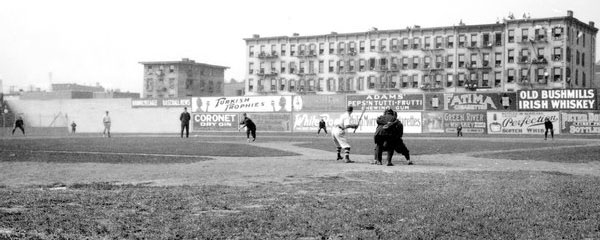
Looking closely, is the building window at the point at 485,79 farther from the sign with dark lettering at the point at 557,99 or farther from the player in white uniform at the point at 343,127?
the player in white uniform at the point at 343,127

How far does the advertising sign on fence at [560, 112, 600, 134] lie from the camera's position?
50991 mm

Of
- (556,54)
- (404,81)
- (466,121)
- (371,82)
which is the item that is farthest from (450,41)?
(466,121)

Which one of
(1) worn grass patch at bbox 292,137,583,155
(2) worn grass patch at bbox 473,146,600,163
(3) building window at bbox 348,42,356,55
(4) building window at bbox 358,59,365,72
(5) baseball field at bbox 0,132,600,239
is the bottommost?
(1) worn grass patch at bbox 292,137,583,155

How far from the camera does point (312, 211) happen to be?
25.1 feet

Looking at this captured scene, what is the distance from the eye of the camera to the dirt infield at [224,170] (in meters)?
12.0

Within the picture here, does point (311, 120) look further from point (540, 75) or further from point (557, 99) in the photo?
point (540, 75)

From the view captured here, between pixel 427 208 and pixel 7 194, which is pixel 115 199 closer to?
pixel 7 194

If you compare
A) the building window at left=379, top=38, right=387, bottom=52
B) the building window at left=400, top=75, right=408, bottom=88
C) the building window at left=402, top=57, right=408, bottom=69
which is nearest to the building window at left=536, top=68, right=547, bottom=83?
the building window at left=402, top=57, right=408, bottom=69

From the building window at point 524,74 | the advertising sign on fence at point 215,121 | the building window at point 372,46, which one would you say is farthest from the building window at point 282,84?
the advertising sign on fence at point 215,121

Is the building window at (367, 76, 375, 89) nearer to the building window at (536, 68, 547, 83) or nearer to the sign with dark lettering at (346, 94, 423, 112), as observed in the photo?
the building window at (536, 68, 547, 83)

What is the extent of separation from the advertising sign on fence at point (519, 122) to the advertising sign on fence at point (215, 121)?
77.2 feet

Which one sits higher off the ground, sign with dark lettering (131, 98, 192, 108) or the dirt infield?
sign with dark lettering (131, 98, 192, 108)

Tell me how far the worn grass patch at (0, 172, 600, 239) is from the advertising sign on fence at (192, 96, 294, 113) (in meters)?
Answer: 49.5

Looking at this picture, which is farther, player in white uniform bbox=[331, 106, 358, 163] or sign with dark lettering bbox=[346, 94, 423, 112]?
sign with dark lettering bbox=[346, 94, 423, 112]
